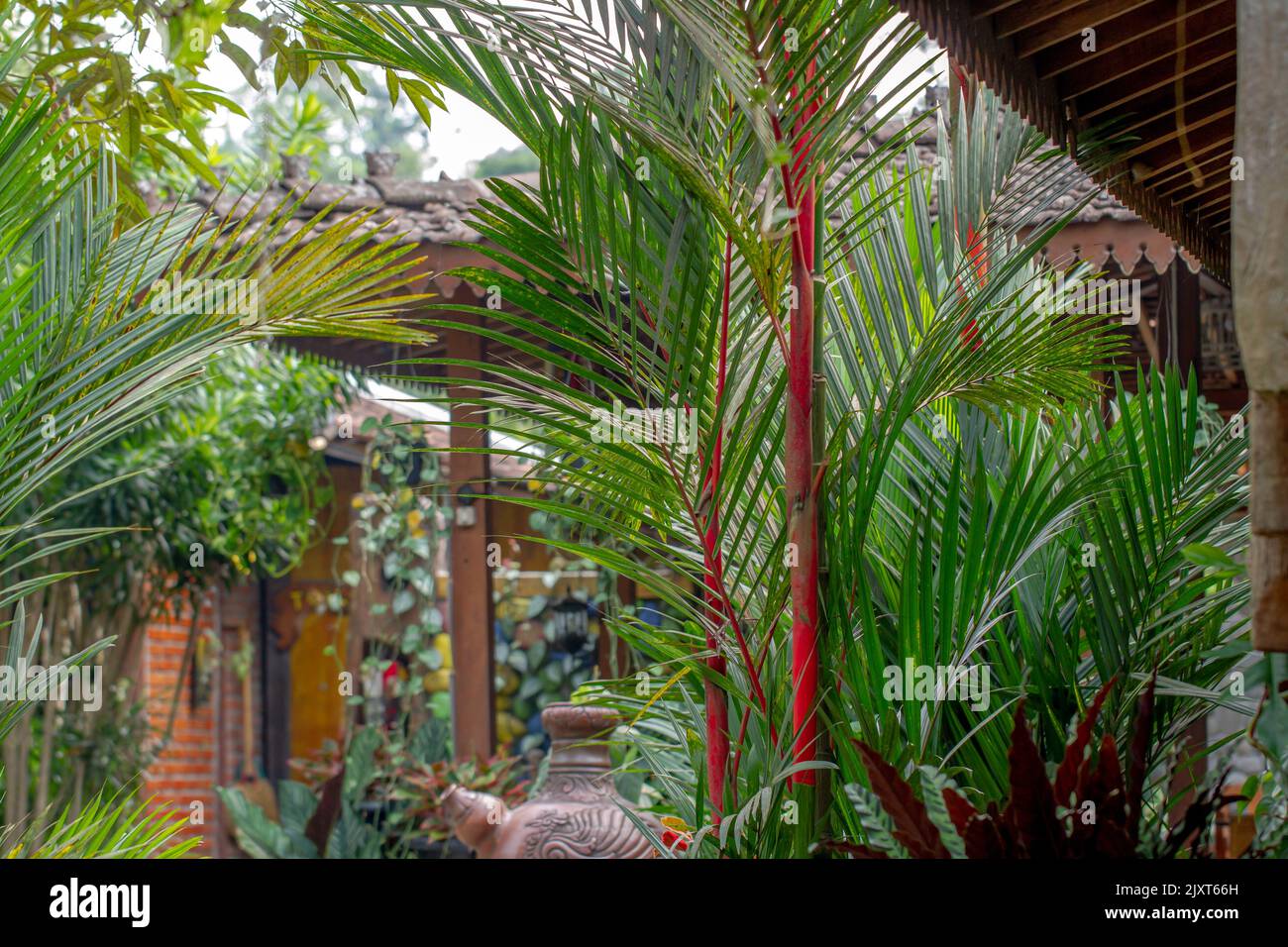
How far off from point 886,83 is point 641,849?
2.43 metres

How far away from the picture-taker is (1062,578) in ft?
7.04

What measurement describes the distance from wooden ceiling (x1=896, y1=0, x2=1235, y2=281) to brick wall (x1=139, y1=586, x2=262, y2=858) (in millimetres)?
5254

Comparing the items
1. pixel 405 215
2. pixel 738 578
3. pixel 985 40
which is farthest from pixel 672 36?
pixel 405 215

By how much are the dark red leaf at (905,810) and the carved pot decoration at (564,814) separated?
2033 mm

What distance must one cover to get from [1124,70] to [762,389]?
2.54 ft

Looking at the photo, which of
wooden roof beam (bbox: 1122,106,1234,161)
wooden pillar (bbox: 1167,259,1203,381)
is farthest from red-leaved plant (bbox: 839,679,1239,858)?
wooden pillar (bbox: 1167,259,1203,381)

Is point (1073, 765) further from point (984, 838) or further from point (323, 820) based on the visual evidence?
point (323, 820)

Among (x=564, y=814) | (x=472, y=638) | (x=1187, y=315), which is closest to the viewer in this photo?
(x=564, y=814)

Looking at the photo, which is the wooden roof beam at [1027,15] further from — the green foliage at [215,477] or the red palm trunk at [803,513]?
the green foliage at [215,477]

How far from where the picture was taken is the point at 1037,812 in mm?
1381

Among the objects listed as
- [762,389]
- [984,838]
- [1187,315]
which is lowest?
[984,838]

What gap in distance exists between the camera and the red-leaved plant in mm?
1374

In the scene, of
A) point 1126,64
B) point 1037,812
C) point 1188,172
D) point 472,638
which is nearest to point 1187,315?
point 1188,172

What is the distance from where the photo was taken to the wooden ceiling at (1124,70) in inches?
70.0
